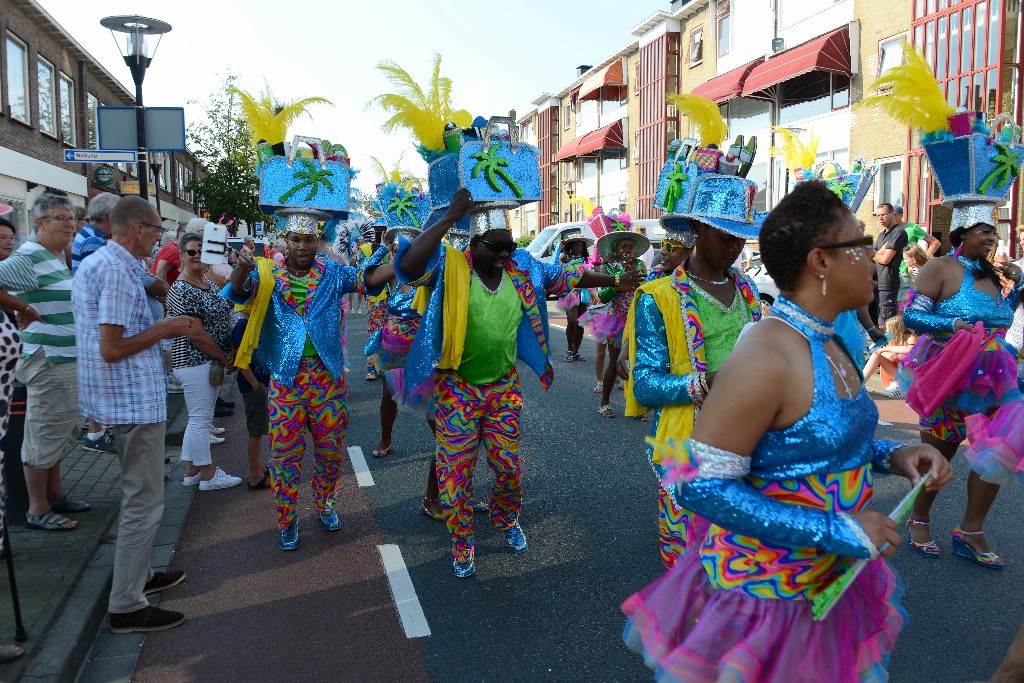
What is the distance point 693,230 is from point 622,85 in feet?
127

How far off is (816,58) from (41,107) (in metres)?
20.9

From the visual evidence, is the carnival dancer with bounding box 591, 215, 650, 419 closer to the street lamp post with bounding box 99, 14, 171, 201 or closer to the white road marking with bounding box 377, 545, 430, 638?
the white road marking with bounding box 377, 545, 430, 638

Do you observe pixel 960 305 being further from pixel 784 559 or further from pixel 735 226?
pixel 784 559

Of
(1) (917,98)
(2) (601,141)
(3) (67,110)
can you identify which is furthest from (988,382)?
(2) (601,141)

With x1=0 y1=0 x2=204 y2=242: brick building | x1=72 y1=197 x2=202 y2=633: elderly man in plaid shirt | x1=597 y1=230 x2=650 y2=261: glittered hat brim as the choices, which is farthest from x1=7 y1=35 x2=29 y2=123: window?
x1=72 y1=197 x2=202 y2=633: elderly man in plaid shirt

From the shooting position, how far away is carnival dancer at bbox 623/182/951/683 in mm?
1938

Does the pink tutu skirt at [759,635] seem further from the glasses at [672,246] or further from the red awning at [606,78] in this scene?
the red awning at [606,78]

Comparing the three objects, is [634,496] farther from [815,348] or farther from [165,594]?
[815,348]

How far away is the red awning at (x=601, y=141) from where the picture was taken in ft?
130

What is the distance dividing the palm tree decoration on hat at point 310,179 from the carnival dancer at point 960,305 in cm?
352

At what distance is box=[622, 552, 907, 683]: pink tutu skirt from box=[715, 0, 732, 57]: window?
96.5ft

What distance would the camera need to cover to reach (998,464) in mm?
3691

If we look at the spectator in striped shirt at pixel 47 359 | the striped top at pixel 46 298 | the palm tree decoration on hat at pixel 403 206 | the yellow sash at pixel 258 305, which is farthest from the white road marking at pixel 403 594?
the palm tree decoration on hat at pixel 403 206

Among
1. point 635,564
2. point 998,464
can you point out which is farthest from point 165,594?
point 998,464
